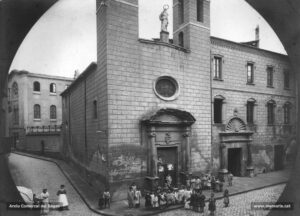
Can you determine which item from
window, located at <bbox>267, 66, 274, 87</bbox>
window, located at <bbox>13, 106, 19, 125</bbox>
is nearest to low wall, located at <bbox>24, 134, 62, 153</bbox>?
window, located at <bbox>13, 106, 19, 125</bbox>

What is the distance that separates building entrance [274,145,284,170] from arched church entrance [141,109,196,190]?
10.7m

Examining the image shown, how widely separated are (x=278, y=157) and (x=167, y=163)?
12583 millimetres

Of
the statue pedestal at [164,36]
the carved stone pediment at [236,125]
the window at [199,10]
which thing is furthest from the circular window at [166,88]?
the carved stone pediment at [236,125]

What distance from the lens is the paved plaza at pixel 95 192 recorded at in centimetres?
1059

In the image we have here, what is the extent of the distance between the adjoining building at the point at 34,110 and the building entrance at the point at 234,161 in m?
19.6

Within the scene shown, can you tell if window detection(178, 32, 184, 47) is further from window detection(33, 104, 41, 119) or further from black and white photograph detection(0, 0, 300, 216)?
window detection(33, 104, 41, 119)

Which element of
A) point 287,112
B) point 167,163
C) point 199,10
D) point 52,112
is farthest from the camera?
point 52,112

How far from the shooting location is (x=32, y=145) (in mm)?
28828

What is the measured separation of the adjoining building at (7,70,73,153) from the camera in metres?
28.2

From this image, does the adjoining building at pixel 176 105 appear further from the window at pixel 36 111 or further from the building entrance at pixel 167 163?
the window at pixel 36 111

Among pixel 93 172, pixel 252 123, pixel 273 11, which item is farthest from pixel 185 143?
pixel 273 11

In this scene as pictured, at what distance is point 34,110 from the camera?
102 feet

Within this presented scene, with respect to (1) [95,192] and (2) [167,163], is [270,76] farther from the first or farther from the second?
(1) [95,192]

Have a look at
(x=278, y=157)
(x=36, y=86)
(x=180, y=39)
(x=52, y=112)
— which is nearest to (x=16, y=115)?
(x=52, y=112)
